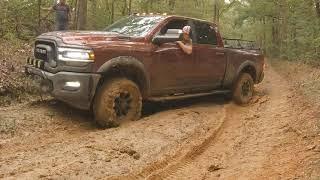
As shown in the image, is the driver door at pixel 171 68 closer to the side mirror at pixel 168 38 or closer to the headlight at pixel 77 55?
the side mirror at pixel 168 38

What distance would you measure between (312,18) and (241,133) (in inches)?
772

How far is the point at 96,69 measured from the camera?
679 cm

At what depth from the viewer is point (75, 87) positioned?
6.66m

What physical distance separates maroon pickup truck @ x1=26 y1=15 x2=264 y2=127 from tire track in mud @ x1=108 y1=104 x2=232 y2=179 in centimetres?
136

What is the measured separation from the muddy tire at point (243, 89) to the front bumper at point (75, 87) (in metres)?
4.49

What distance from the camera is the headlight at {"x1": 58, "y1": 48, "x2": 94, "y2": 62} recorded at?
6.70m

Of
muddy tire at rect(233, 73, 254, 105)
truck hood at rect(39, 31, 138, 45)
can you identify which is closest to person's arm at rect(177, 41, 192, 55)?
truck hood at rect(39, 31, 138, 45)

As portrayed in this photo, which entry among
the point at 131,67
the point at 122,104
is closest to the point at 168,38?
the point at 131,67

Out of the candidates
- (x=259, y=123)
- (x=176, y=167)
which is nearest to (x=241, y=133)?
(x=259, y=123)

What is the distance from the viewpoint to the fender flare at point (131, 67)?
6910 mm

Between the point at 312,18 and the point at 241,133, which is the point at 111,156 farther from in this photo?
the point at 312,18

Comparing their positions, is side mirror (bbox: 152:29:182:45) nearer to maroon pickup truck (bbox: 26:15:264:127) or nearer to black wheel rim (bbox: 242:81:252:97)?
maroon pickup truck (bbox: 26:15:264:127)

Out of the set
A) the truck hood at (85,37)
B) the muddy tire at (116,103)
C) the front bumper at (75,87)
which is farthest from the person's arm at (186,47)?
the front bumper at (75,87)

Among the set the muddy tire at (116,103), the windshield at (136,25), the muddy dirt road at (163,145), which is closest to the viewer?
the muddy dirt road at (163,145)
